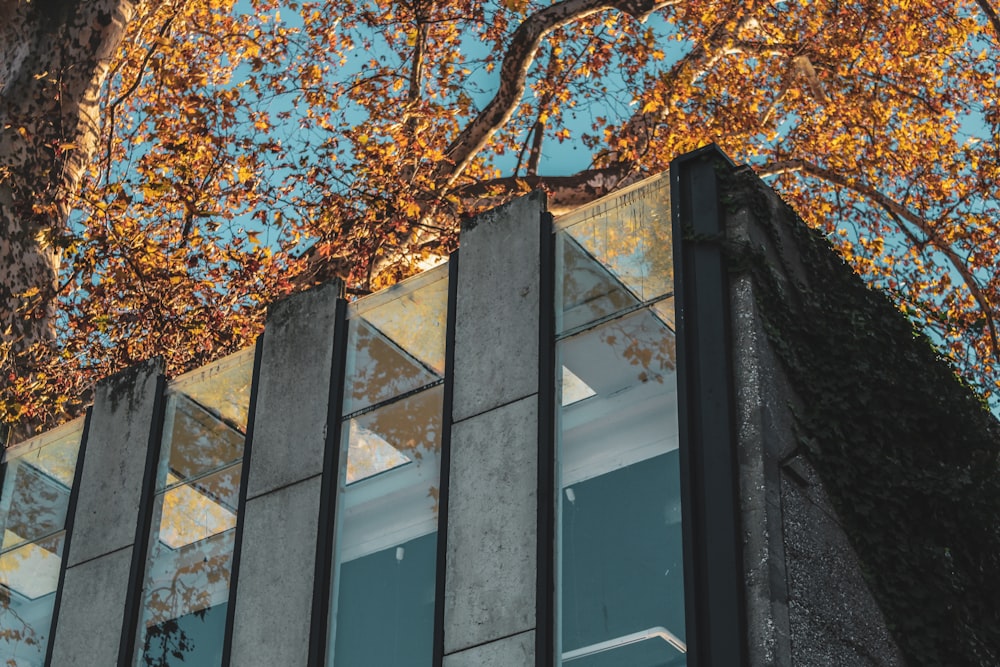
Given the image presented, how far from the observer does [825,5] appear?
25016 mm

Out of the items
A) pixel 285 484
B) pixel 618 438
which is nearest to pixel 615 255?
pixel 618 438

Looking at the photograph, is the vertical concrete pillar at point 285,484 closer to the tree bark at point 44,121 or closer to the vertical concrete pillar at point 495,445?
the vertical concrete pillar at point 495,445

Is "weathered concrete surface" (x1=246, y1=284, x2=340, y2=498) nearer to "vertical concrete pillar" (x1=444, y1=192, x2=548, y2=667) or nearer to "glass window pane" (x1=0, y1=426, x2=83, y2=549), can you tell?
"vertical concrete pillar" (x1=444, y1=192, x2=548, y2=667)

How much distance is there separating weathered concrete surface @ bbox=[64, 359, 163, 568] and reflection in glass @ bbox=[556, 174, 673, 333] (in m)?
5.13

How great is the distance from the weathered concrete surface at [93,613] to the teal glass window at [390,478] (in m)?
2.78

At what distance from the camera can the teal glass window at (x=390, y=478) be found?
11.0 meters

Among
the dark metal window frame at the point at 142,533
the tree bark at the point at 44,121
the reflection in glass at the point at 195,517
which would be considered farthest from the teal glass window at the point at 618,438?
the tree bark at the point at 44,121

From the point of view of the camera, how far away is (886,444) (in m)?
11.3

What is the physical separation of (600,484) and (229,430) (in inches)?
183

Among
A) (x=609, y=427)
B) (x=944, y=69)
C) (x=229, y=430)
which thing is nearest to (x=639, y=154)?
(x=944, y=69)

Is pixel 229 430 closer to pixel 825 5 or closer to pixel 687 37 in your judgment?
pixel 687 37

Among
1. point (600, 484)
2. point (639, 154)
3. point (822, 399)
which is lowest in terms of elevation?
point (600, 484)

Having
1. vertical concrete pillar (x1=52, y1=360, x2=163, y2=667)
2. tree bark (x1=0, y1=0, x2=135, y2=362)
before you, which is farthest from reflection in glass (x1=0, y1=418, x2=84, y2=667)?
tree bark (x1=0, y1=0, x2=135, y2=362)

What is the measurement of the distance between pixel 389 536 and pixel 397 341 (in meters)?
1.95
